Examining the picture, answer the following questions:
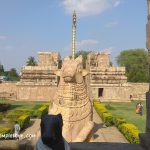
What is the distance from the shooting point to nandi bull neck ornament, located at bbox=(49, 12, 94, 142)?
7.82 m

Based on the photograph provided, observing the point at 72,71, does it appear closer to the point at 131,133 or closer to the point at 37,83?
the point at 131,133

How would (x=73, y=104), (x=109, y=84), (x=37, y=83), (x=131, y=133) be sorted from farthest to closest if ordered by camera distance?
(x=37, y=83)
(x=109, y=84)
(x=131, y=133)
(x=73, y=104)

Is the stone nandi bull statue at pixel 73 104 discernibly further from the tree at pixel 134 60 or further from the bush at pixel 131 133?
the tree at pixel 134 60

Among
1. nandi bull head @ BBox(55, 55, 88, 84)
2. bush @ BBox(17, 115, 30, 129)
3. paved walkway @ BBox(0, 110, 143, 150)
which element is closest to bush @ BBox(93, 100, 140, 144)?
paved walkway @ BBox(0, 110, 143, 150)

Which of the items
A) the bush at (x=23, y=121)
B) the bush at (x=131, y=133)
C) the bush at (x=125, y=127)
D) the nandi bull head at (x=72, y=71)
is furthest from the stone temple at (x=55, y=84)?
the nandi bull head at (x=72, y=71)

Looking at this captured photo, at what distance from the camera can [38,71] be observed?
1142 inches

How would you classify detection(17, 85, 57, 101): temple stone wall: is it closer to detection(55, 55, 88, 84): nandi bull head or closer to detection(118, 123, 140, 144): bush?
detection(118, 123, 140, 144): bush

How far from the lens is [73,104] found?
8.02 metres

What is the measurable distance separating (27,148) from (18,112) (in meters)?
12.4

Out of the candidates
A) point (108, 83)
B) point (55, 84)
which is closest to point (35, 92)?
point (55, 84)

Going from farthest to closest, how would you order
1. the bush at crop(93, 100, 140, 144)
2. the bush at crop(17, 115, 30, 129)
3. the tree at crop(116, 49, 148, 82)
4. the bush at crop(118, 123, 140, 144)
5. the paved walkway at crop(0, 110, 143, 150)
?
the tree at crop(116, 49, 148, 82) → the bush at crop(17, 115, 30, 129) → the bush at crop(93, 100, 140, 144) → the bush at crop(118, 123, 140, 144) → the paved walkway at crop(0, 110, 143, 150)

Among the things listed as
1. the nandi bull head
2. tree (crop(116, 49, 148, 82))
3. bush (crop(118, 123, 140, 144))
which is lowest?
bush (crop(118, 123, 140, 144))

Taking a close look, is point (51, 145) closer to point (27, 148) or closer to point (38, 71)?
point (27, 148)

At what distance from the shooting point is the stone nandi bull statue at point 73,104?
7820 millimetres
